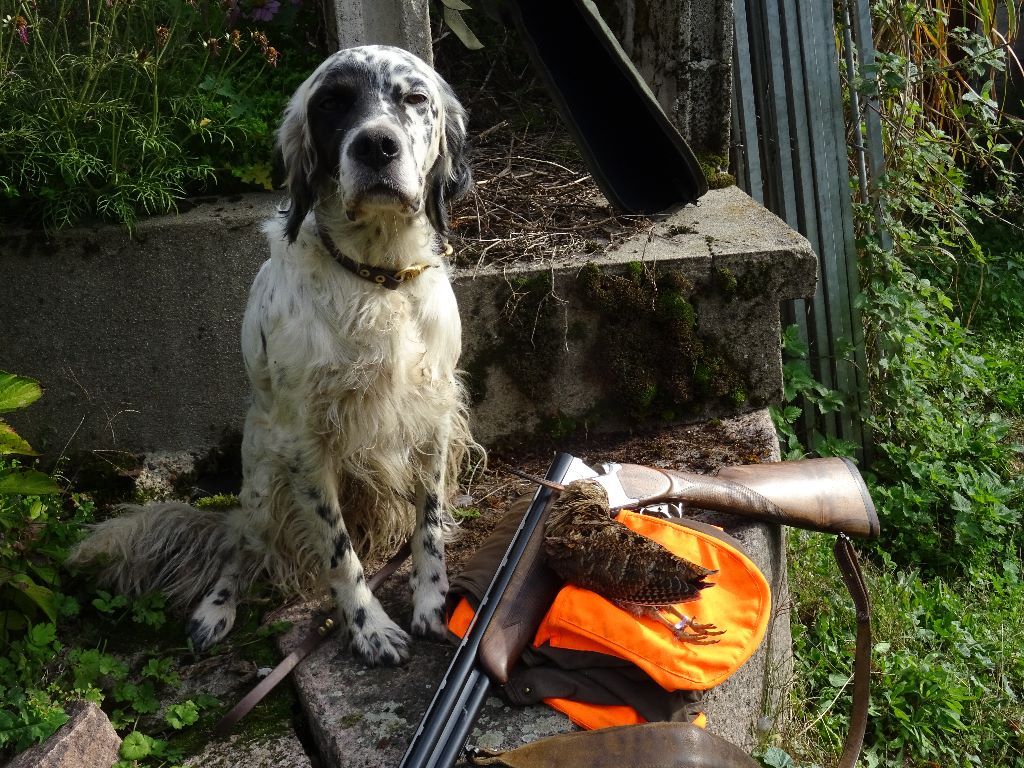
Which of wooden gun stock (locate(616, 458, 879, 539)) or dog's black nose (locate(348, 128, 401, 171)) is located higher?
dog's black nose (locate(348, 128, 401, 171))

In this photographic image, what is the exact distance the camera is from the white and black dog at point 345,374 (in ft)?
8.15

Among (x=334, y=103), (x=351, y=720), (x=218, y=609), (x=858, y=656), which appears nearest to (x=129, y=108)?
(x=334, y=103)

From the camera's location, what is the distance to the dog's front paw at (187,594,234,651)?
2818mm

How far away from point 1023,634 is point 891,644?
46 cm

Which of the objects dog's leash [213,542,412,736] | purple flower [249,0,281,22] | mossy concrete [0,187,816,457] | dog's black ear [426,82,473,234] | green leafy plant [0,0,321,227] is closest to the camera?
dog's leash [213,542,412,736]

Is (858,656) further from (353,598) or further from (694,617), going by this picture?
(353,598)

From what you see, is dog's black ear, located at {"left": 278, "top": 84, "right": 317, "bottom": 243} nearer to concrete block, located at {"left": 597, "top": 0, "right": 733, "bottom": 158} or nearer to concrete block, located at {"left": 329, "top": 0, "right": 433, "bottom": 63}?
concrete block, located at {"left": 329, "top": 0, "right": 433, "bottom": 63}

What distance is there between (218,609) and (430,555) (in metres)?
0.63

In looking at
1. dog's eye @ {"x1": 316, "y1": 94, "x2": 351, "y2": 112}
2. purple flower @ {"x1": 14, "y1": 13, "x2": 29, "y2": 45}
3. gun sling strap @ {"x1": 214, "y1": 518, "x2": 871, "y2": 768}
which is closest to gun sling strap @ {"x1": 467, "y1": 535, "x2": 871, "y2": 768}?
gun sling strap @ {"x1": 214, "y1": 518, "x2": 871, "y2": 768}

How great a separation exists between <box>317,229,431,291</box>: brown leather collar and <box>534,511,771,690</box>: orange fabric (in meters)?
0.89

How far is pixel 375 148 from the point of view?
2.36m

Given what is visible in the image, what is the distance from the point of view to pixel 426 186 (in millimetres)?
2686

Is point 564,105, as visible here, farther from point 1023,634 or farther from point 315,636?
point 1023,634

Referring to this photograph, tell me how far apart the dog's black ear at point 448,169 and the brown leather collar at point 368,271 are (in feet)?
0.62
